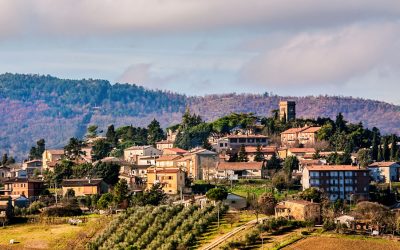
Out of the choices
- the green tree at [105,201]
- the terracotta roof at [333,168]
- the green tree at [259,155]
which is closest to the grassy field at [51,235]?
the green tree at [105,201]

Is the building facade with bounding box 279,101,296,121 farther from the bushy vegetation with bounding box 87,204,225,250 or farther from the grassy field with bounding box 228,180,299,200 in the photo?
the bushy vegetation with bounding box 87,204,225,250

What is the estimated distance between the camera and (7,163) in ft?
447

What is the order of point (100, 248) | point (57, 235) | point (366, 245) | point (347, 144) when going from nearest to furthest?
1. point (366, 245)
2. point (100, 248)
3. point (57, 235)
4. point (347, 144)

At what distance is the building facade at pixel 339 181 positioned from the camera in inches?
3777

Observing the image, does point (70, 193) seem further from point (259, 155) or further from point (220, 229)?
point (220, 229)

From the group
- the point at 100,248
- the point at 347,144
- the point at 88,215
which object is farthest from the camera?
the point at 347,144

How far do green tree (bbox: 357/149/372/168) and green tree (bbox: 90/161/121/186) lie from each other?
26.2 m

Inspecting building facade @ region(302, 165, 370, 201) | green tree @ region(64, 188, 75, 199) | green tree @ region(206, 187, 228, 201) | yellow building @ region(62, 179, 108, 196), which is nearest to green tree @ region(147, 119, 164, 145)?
yellow building @ region(62, 179, 108, 196)

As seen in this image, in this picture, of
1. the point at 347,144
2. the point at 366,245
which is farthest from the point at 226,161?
the point at 366,245

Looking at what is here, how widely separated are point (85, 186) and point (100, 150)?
28.2m

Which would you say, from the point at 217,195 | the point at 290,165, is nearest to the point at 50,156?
the point at 290,165

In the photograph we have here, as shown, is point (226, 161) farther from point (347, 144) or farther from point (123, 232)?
point (123, 232)

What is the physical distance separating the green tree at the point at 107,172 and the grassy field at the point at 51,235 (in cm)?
1645

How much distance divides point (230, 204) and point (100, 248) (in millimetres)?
14608
